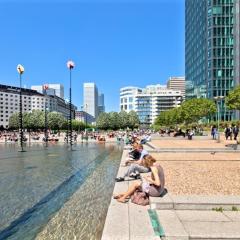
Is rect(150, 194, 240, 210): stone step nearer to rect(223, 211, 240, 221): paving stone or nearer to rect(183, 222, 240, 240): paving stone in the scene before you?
rect(223, 211, 240, 221): paving stone

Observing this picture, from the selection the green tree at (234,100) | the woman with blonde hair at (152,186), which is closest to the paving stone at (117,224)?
the woman with blonde hair at (152,186)

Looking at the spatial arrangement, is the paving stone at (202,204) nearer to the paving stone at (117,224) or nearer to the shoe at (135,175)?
the paving stone at (117,224)

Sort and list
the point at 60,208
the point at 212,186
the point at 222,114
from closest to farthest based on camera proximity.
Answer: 1. the point at 60,208
2. the point at 212,186
3. the point at 222,114

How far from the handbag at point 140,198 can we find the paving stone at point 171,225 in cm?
68

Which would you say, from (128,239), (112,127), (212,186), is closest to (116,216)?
(128,239)

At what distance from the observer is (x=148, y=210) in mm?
9227

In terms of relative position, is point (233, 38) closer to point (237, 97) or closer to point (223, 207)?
point (237, 97)

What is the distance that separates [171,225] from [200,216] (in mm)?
1090

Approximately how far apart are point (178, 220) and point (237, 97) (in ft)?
89.8

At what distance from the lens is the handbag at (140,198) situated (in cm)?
978

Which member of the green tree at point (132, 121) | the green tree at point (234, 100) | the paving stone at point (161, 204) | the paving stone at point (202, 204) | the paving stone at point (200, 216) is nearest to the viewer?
the paving stone at point (200, 216)

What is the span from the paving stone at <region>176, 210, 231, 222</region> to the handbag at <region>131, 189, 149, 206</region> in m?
0.99

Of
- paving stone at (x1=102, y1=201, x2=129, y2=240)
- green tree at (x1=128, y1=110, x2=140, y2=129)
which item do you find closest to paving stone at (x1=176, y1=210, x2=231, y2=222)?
paving stone at (x1=102, y1=201, x2=129, y2=240)

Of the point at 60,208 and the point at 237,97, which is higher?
the point at 237,97
